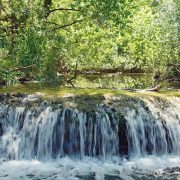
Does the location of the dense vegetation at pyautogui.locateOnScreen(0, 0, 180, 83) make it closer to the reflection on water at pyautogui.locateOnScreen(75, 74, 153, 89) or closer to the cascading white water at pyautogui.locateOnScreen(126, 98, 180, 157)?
the reflection on water at pyautogui.locateOnScreen(75, 74, 153, 89)

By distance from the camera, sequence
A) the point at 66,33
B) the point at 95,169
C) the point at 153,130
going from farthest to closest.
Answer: the point at 66,33, the point at 153,130, the point at 95,169

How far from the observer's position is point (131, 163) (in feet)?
36.5

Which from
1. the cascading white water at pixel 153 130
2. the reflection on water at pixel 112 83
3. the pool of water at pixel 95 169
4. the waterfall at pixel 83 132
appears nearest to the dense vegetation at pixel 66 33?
the reflection on water at pixel 112 83

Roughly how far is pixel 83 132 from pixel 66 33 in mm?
6812

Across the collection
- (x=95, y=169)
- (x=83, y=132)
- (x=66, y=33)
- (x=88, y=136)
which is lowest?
(x=95, y=169)

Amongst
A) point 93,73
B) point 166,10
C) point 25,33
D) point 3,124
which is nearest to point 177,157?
point 3,124

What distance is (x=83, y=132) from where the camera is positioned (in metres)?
11.8

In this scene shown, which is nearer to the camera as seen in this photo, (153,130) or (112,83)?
(153,130)

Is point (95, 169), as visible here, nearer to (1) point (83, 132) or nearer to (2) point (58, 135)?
(1) point (83, 132)

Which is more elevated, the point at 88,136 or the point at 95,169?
the point at 88,136

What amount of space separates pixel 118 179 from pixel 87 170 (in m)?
1.03

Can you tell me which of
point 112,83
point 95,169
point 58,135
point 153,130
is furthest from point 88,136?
point 112,83

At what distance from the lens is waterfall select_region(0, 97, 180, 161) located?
11.6 m

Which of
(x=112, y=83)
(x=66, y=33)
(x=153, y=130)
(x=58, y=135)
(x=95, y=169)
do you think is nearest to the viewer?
(x=95, y=169)
